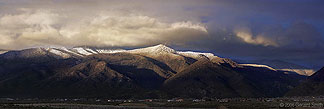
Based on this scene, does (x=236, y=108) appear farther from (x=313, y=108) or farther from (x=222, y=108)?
(x=313, y=108)

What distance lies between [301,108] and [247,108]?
23.2 metres

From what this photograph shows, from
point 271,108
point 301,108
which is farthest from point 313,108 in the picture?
point 271,108

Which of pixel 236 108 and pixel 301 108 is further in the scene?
pixel 236 108

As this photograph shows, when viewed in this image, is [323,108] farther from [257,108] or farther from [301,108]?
[257,108]

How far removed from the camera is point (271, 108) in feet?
625

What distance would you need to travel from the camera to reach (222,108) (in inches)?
7333

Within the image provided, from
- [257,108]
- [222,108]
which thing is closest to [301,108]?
[257,108]

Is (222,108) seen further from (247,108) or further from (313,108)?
(313,108)

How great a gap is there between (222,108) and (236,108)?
12.9m

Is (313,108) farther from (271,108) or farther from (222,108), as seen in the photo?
(222,108)

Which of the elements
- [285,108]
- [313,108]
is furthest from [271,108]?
[313,108]

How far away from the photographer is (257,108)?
629ft

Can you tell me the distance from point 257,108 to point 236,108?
965 centimetres

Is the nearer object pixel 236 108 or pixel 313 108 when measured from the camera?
pixel 313 108
